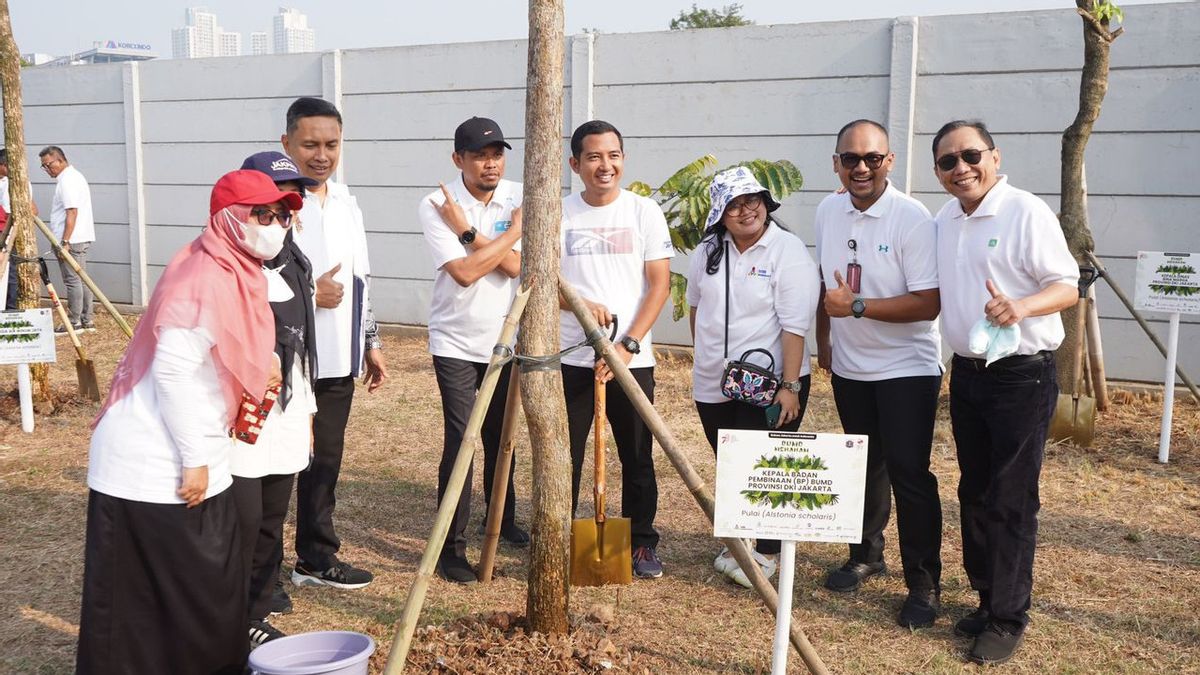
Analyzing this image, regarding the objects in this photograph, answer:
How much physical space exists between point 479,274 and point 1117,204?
234 inches

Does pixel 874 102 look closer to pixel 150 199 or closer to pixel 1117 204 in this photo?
pixel 1117 204

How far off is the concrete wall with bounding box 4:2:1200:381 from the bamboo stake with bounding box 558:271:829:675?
19.1 ft

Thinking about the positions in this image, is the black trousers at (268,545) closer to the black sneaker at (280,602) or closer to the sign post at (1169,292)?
the black sneaker at (280,602)

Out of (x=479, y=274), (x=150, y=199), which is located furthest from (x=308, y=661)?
(x=150, y=199)

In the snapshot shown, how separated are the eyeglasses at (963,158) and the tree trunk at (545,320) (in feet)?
4.67

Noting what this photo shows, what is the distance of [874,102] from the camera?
28.9ft

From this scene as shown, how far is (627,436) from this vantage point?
4.70 metres

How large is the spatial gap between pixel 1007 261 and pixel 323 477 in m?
2.94

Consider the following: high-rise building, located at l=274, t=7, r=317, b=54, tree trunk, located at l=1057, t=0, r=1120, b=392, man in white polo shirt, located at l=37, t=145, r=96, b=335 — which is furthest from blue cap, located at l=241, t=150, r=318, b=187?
high-rise building, located at l=274, t=7, r=317, b=54

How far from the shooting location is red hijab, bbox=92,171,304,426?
2955 mm

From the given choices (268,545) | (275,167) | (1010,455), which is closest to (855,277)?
(1010,455)

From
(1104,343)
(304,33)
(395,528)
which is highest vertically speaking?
(304,33)

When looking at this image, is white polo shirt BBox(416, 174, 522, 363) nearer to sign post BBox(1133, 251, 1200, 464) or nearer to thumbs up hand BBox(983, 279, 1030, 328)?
thumbs up hand BBox(983, 279, 1030, 328)

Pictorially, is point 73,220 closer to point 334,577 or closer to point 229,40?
point 334,577
